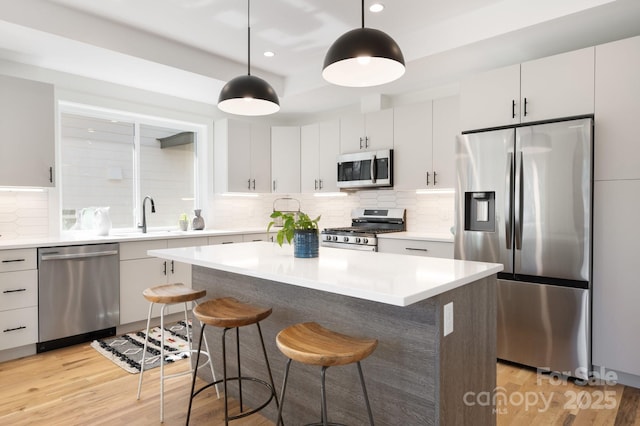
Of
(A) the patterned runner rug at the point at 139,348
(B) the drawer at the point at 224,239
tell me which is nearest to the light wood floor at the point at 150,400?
(A) the patterned runner rug at the point at 139,348

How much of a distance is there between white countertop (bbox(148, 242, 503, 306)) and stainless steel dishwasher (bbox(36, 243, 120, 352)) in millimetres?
1435

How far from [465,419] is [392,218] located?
313 cm

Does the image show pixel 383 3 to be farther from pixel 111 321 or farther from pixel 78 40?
pixel 111 321

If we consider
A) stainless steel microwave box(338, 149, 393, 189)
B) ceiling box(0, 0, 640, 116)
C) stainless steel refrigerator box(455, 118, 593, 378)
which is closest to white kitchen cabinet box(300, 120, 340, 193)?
stainless steel microwave box(338, 149, 393, 189)

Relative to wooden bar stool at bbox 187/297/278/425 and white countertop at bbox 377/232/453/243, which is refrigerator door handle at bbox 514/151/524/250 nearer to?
white countertop at bbox 377/232/453/243

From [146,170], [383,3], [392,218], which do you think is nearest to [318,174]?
[392,218]

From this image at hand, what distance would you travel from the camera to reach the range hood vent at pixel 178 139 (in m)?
4.90

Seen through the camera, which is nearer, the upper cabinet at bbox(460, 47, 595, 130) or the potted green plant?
the potted green plant

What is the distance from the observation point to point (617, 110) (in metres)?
2.62

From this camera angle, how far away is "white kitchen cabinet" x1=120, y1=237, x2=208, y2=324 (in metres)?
3.74

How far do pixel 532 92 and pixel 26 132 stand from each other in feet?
13.8

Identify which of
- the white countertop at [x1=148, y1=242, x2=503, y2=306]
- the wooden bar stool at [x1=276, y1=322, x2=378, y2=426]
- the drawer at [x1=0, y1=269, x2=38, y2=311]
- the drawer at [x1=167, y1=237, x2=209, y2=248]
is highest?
the white countertop at [x1=148, y1=242, x2=503, y2=306]

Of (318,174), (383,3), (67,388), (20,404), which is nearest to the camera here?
(20,404)

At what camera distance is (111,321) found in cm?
364
